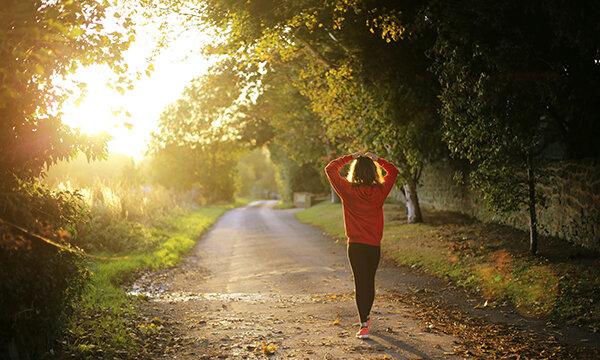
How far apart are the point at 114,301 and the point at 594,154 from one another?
11.2m

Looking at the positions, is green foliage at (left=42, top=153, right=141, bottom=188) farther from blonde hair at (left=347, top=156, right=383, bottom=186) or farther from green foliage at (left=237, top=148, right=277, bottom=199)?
green foliage at (left=237, top=148, right=277, bottom=199)

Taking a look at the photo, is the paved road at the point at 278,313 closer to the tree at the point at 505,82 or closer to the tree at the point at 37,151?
the tree at the point at 37,151

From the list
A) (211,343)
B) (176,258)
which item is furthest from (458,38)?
(176,258)

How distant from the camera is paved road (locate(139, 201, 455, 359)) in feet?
19.0

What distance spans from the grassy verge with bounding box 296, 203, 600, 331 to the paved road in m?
1.39

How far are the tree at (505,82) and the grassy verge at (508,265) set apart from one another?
95 cm

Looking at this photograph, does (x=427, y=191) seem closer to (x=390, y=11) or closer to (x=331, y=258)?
(x=331, y=258)

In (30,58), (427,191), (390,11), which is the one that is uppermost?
(390,11)

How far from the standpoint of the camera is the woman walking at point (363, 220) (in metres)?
6.19

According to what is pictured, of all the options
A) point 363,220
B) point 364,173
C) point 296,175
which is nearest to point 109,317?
point 363,220

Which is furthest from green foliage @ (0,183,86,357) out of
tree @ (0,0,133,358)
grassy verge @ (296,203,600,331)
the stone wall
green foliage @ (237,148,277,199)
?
green foliage @ (237,148,277,199)

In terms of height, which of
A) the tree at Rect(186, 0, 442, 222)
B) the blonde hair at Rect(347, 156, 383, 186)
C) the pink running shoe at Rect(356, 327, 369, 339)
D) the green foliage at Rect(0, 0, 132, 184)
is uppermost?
the tree at Rect(186, 0, 442, 222)

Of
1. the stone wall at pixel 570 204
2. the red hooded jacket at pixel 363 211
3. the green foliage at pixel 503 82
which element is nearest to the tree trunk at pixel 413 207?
the stone wall at pixel 570 204

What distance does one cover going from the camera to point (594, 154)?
39.7 ft
